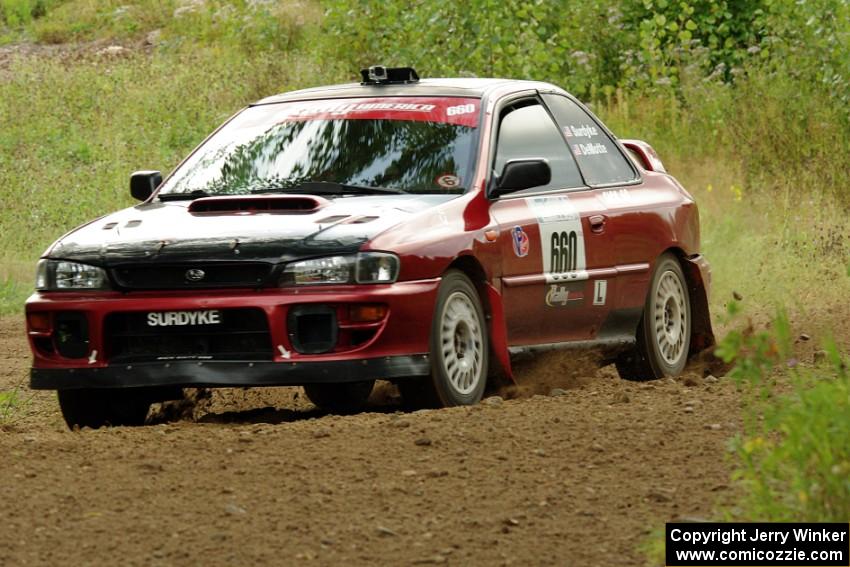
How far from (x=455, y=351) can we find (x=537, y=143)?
1720 mm

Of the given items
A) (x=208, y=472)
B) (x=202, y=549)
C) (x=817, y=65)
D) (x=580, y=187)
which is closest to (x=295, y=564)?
(x=202, y=549)

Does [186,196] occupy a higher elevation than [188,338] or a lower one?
higher

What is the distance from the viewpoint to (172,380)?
779cm

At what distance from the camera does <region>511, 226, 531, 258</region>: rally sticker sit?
341 inches

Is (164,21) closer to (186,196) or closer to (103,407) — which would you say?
(186,196)

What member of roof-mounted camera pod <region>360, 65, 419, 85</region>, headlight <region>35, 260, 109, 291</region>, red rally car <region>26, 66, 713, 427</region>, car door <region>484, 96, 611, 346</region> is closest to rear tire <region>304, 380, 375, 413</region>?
red rally car <region>26, 66, 713, 427</region>

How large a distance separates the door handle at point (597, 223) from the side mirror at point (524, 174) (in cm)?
81

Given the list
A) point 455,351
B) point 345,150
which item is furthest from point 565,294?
point 345,150

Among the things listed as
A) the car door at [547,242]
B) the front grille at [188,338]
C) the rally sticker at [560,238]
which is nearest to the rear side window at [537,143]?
the car door at [547,242]

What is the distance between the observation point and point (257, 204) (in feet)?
26.9

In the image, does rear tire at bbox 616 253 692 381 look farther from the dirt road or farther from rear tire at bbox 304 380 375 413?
the dirt road

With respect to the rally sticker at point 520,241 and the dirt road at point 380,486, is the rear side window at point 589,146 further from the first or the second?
the dirt road at point 380,486

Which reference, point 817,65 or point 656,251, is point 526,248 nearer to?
point 656,251

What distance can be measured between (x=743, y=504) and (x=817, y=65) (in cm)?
1367
